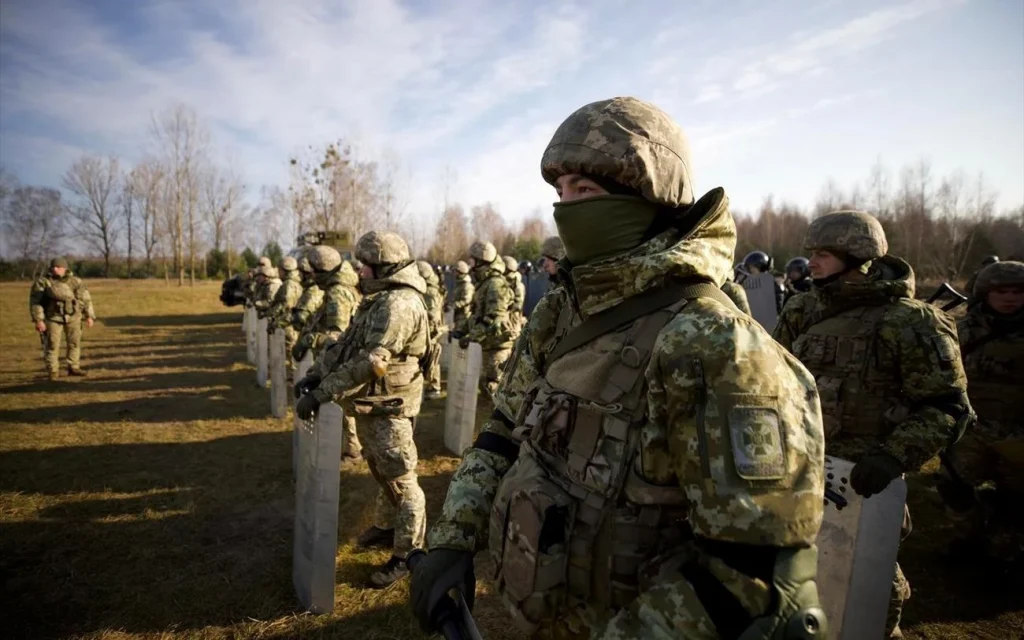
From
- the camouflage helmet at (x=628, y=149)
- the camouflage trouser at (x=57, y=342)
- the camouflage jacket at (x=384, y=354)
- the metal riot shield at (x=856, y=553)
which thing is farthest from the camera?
the camouflage trouser at (x=57, y=342)

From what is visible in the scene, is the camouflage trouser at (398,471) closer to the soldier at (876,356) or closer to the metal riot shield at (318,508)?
the metal riot shield at (318,508)

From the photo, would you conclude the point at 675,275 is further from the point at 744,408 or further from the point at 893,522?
the point at 893,522

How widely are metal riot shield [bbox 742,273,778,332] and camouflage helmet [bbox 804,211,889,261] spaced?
22.5 feet

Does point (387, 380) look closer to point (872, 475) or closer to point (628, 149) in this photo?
point (628, 149)

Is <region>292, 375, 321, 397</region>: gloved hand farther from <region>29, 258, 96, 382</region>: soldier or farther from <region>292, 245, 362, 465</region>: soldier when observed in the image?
<region>29, 258, 96, 382</region>: soldier

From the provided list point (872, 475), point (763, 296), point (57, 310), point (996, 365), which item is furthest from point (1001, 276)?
point (57, 310)

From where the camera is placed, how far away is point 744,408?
124cm

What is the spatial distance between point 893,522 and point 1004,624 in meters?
2.34

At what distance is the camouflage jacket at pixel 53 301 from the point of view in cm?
1080

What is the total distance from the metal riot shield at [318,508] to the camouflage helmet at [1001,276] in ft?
19.1

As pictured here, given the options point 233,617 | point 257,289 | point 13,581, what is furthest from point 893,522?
point 257,289

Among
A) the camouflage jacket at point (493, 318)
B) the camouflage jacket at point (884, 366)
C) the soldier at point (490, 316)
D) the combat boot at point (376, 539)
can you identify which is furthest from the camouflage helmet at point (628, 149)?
the camouflage jacket at point (493, 318)

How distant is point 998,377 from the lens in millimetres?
4738

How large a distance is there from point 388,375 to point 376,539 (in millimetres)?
1664
